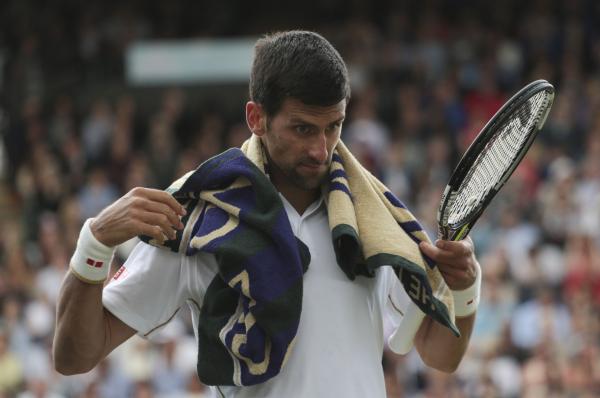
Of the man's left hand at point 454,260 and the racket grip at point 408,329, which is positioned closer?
the man's left hand at point 454,260

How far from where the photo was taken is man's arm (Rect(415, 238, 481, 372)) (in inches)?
134

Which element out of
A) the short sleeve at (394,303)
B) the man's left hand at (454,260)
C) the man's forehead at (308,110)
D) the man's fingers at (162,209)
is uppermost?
the man's forehead at (308,110)

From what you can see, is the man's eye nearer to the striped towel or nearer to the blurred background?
the striped towel

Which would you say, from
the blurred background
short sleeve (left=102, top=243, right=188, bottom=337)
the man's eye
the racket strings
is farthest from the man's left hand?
the blurred background

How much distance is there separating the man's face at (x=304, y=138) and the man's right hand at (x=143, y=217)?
327mm

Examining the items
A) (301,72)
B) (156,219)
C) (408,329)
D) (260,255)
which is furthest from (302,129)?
(408,329)

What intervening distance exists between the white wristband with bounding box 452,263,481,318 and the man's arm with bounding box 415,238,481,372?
2 centimetres

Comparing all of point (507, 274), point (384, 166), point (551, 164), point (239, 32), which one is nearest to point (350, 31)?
point (239, 32)

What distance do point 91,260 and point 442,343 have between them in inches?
40.8

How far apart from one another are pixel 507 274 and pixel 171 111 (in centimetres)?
494

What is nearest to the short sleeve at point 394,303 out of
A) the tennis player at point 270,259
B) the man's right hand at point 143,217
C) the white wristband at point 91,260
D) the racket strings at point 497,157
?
the tennis player at point 270,259

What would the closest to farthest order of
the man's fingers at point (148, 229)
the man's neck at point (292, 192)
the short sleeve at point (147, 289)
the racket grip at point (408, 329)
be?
the man's fingers at point (148, 229) → the short sleeve at point (147, 289) → the man's neck at point (292, 192) → the racket grip at point (408, 329)

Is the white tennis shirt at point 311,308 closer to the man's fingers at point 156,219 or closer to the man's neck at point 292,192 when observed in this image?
the man's neck at point 292,192

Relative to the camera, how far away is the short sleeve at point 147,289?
3.37 meters
